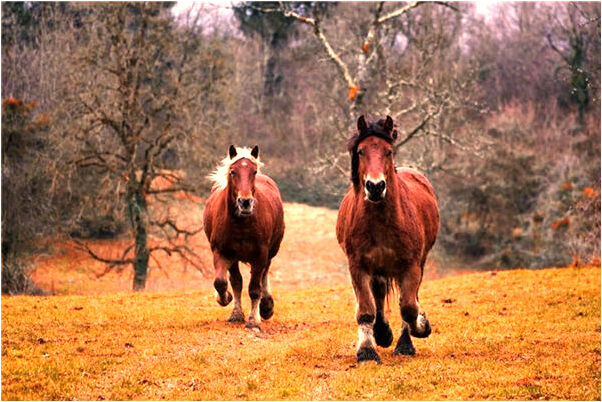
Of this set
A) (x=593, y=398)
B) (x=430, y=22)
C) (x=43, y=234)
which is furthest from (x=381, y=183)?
(x=430, y=22)

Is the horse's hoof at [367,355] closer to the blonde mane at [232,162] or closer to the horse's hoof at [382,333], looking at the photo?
the horse's hoof at [382,333]

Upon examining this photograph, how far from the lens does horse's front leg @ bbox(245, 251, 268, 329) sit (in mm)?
12977

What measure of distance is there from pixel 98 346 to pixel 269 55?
168 ft

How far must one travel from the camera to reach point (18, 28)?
38.2 m

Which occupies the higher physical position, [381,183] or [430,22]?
[430,22]

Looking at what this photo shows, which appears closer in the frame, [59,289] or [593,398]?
[593,398]

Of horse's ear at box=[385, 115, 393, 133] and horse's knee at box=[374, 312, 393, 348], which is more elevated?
horse's ear at box=[385, 115, 393, 133]

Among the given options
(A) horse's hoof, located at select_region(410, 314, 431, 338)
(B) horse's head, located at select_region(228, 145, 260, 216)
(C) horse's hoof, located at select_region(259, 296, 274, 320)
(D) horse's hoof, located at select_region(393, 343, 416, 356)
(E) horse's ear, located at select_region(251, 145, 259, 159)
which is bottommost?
(C) horse's hoof, located at select_region(259, 296, 274, 320)

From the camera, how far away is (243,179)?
39.6ft

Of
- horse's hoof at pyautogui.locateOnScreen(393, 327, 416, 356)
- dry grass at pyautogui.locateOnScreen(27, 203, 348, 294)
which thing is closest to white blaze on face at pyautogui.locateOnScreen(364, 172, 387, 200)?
horse's hoof at pyautogui.locateOnScreen(393, 327, 416, 356)

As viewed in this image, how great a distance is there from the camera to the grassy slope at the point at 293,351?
837 cm

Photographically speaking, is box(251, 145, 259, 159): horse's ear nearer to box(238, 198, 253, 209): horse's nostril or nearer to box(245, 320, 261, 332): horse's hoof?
box(238, 198, 253, 209): horse's nostril

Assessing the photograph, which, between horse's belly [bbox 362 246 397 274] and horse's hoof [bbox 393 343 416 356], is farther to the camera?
horse's hoof [bbox 393 343 416 356]

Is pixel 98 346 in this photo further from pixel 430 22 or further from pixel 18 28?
pixel 430 22
